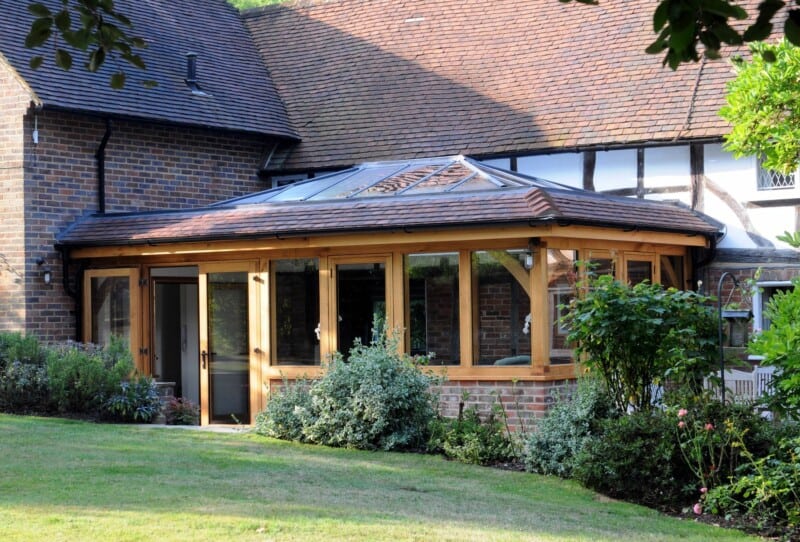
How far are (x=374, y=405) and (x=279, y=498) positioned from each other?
3358 mm

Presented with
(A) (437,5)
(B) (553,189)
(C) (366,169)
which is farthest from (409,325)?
(A) (437,5)

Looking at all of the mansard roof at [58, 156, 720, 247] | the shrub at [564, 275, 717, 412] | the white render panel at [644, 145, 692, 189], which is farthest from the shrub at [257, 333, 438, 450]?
the white render panel at [644, 145, 692, 189]

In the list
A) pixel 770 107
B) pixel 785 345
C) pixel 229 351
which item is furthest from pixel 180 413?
pixel 785 345

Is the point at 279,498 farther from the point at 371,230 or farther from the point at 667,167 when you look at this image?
the point at 667,167

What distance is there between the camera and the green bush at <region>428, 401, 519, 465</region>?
11508 millimetres

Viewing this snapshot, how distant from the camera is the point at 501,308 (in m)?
13.7

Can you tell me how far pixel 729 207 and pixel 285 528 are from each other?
426 inches

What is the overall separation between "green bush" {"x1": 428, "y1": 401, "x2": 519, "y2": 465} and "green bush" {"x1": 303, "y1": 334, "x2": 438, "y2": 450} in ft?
0.97

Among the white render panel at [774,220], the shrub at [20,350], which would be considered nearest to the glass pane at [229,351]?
the shrub at [20,350]

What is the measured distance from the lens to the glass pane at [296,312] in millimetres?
14906

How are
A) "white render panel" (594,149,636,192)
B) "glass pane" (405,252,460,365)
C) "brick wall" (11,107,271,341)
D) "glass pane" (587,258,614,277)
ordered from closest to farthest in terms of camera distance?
"glass pane" (405,252,460,365) < "glass pane" (587,258,614,277) < "brick wall" (11,107,271,341) < "white render panel" (594,149,636,192)

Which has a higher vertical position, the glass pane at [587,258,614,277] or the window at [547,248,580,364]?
the glass pane at [587,258,614,277]

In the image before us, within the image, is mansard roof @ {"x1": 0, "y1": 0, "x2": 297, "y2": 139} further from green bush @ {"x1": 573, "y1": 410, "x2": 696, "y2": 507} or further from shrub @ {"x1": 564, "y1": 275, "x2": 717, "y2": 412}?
green bush @ {"x1": 573, "y1": 410, "x2": 696, "y2": 507}

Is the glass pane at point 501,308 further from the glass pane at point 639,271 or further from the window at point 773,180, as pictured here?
the window at point 773,180
